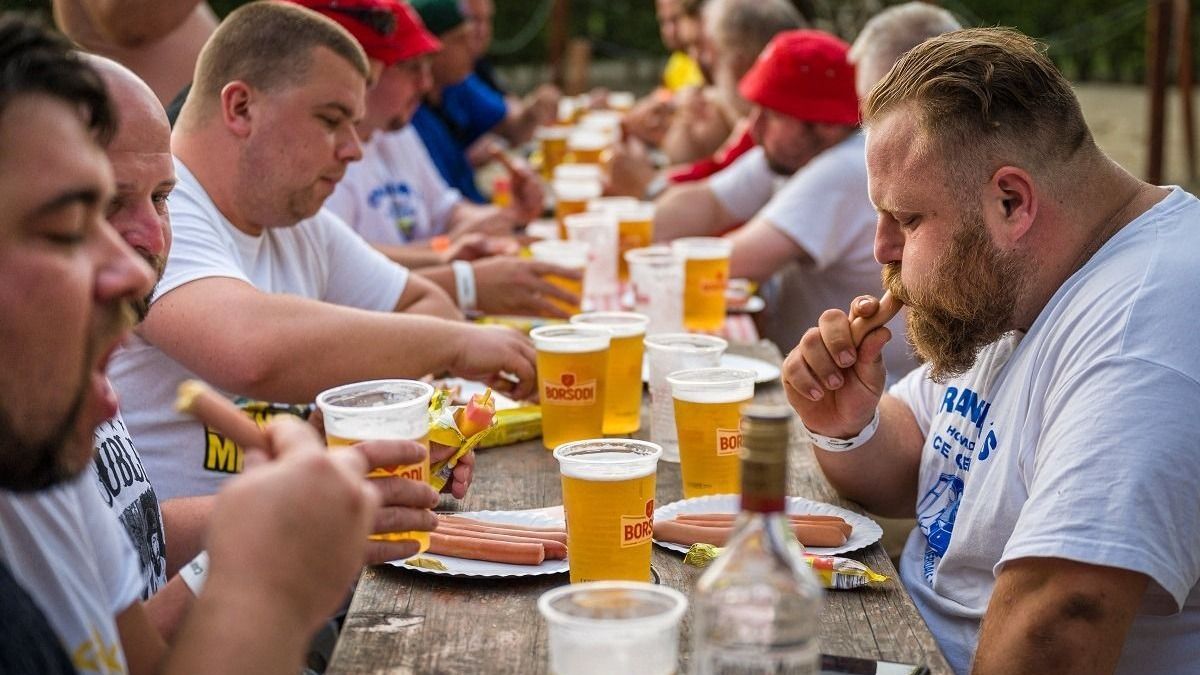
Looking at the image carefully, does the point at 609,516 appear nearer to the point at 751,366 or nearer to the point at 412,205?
the point at 751,366

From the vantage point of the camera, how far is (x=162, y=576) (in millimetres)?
2279

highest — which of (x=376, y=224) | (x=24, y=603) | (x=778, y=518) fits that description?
(x=778, y=518)

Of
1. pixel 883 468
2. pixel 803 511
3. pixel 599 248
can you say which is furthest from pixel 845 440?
pixel 599 248

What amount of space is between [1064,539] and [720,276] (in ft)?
7.15

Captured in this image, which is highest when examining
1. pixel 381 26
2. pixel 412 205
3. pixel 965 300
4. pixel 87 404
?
pixel 381 26

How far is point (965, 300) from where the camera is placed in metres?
2.29

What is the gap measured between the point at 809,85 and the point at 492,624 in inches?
144

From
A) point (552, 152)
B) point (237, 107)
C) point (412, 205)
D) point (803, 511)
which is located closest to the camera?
point (803, 511)

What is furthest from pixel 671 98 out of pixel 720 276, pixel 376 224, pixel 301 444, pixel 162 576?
pixel 301 444

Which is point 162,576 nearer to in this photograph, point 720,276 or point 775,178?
point 720,276

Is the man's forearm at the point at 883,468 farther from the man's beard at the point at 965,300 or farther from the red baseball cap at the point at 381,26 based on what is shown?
the red baseball cap at the point at 381,26

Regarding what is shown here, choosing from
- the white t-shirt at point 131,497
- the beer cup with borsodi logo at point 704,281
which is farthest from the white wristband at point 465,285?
the white t-shirt at point 131,497

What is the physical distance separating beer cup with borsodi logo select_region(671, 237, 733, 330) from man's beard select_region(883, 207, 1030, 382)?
1513mm

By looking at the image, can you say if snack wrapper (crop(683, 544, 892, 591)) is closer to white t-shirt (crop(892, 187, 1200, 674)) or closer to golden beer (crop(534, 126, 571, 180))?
white t-shirt (crop(892, 187, 1200, 674))
